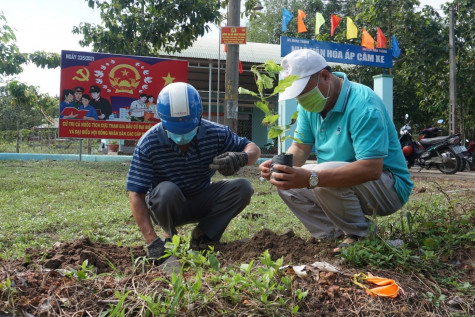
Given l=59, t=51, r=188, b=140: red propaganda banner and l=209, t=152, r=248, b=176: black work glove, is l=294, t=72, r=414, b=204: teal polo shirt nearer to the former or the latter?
l=209, t=152, r=248, b=176: black work glove

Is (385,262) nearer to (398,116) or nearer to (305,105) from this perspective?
(305,105)

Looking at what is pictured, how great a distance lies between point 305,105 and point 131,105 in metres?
8.67

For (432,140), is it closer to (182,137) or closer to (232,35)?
(232,35)

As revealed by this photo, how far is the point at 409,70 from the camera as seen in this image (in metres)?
15.3

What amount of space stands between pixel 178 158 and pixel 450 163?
9.45 meters

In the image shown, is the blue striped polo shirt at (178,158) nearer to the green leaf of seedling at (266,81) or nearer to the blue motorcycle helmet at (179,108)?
the blue motorcycle helmet at (179,108)

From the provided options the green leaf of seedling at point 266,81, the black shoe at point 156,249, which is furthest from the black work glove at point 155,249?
the green leaf of seedling at point 266,81

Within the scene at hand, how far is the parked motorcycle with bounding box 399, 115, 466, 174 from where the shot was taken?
1077cm

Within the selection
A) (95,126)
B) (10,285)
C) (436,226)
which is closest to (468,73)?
(95,126)

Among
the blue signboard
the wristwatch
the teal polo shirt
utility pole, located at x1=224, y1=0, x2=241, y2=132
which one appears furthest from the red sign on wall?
the wristwatch

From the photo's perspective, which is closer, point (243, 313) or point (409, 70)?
point (243, 313)

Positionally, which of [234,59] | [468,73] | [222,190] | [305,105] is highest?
[468,73]

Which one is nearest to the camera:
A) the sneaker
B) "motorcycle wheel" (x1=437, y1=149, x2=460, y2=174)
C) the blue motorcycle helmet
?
the blue motorcycle helmet

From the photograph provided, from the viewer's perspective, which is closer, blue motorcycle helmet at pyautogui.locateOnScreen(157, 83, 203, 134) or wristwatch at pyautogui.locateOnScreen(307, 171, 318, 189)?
wristwatch at pyautogui.locateOnScreen(307, 171, 318, 189)
